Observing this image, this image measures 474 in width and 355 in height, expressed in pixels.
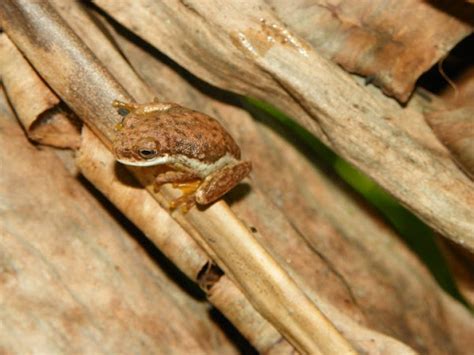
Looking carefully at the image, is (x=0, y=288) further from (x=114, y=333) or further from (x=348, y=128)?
(x=348, y=128)

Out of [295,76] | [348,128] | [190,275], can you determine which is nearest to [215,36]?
[295,76]

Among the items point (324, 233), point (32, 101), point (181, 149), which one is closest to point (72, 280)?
point (181, 149)

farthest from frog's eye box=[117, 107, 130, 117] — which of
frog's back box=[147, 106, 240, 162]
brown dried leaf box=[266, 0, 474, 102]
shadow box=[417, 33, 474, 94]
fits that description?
shadow box=[417, 33, 474, 94]

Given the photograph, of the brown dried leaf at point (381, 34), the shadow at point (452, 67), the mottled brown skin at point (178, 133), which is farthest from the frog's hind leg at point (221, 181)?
the shadow at point (452, 67)

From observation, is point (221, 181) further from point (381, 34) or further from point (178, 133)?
point (381, 34)

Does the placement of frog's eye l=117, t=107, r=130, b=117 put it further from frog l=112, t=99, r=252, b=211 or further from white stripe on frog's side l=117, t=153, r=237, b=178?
white stripe on frog's side l=117, t=153, r=237, b=178
